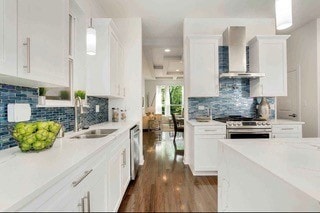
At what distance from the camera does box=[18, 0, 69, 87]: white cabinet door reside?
915 mm

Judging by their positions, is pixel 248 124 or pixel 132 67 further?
pixel 132 67

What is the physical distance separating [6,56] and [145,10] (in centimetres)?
253

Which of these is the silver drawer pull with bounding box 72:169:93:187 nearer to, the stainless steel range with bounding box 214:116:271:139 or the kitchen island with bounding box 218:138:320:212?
the kitchen island with bounding box 218:138:320:212

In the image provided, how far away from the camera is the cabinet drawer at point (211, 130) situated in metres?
2.71

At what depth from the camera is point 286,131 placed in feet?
9.07

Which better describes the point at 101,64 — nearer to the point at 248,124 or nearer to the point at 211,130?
the point at 211,130

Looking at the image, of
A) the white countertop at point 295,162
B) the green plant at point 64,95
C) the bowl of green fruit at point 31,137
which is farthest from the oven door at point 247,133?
the bowl of green fruit at point 31,137

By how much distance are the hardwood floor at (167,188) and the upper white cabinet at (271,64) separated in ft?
5.67

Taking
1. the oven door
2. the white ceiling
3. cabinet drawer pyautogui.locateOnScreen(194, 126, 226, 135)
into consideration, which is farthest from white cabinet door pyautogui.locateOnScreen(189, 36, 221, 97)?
the oven door

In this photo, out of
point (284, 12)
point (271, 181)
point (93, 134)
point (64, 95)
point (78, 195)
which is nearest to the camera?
point (78, 195)

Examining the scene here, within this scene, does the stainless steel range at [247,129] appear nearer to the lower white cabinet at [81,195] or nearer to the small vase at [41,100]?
the small vase at [41,100]

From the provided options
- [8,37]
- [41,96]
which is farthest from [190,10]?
[8,37]

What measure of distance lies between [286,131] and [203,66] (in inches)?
57.7

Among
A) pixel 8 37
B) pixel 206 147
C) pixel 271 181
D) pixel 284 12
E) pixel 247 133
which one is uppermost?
pixel 284 12
